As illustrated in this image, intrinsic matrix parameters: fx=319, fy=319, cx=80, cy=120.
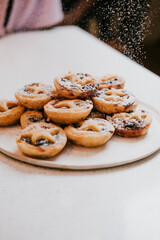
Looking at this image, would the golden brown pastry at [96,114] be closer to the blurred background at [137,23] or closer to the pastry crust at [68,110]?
the pastry crust at [68,110]

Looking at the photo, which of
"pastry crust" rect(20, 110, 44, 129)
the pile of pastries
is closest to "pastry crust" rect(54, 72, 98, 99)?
the pile of pastries

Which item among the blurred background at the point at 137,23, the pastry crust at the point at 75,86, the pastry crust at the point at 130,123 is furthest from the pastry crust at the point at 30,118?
the blurred background at the point at 137,23

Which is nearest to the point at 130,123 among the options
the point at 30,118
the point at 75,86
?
the point at 75,86

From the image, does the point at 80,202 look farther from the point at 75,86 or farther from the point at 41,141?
the point at 75,86

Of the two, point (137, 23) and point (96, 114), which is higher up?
point (137, 23)

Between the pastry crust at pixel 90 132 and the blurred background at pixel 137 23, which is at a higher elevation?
the blurred background at pixel 137 23

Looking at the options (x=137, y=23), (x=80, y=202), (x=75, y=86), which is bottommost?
(x=80, y=202)

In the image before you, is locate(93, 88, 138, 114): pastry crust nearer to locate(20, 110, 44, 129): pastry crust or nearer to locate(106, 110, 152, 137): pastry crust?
locate(106, 110, 152, 137): pastry crust
